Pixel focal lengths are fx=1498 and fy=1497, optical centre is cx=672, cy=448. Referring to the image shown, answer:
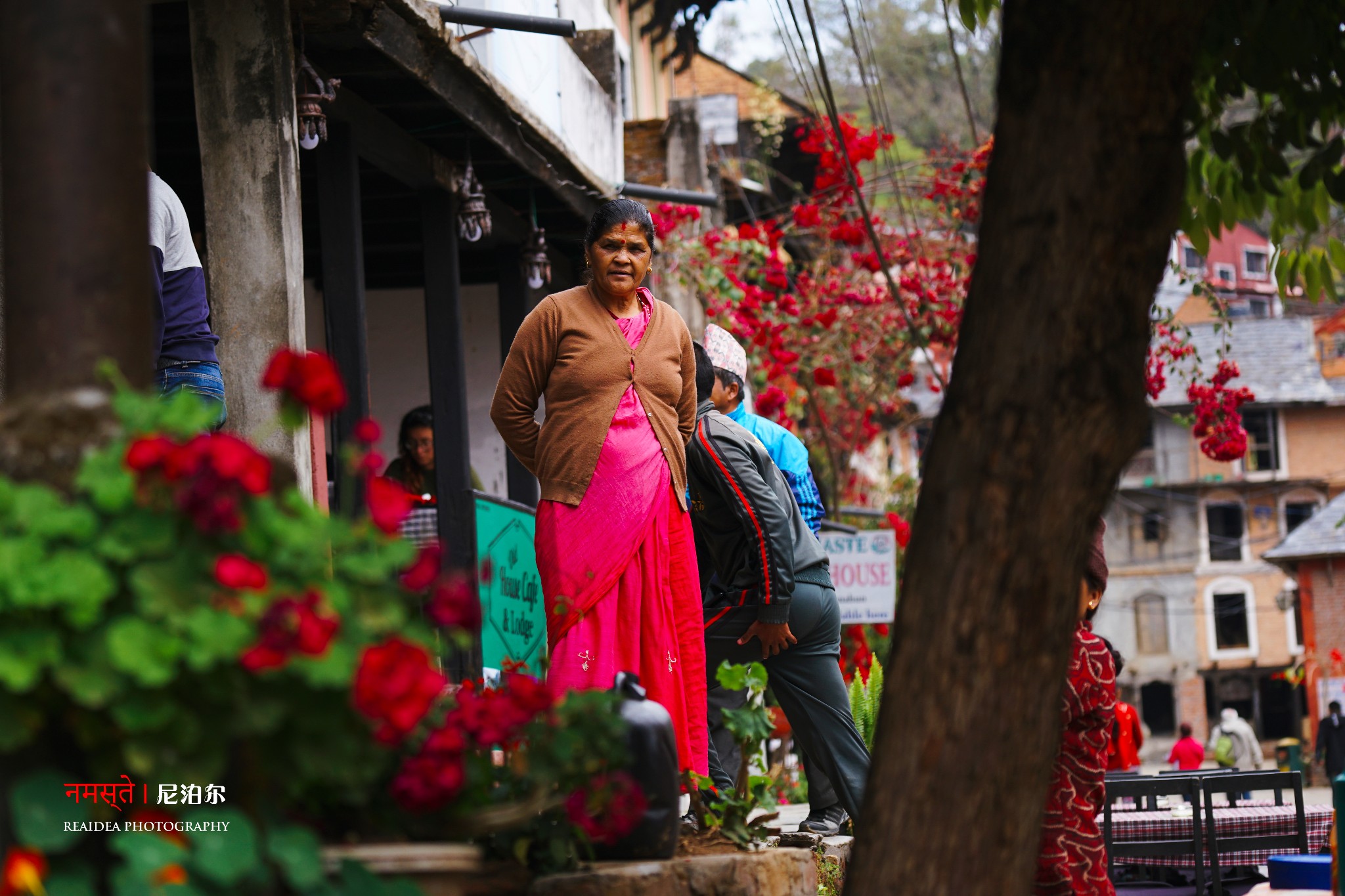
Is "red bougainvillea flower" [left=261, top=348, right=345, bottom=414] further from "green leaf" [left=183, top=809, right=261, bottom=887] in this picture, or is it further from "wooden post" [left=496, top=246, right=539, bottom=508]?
"wooden post" [left=496, top=246, right=539, bottom=508]

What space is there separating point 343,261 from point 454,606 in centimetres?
531

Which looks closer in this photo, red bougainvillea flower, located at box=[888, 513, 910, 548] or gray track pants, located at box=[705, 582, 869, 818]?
gray track pants, located at box=[705, 582, 869, 818]

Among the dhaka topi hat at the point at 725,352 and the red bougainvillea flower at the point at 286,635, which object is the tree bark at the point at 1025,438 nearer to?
the red bougainvillea flower at the point at 286,635

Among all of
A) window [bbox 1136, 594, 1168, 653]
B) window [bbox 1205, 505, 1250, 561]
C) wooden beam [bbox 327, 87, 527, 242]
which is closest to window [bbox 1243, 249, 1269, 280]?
window [bbox 1205, 505, 1250, 561]

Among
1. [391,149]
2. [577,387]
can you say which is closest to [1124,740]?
[391,149]

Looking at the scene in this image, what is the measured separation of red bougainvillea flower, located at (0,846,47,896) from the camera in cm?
183

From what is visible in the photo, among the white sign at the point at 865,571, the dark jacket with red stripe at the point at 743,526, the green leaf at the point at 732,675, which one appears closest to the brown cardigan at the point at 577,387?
the dark jacket with red stripe at the point at 743,526

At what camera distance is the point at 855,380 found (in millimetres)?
16906

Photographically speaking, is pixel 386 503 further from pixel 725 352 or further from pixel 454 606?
pixel 725 352

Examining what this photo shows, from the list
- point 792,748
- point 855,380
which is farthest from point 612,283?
point 855,380

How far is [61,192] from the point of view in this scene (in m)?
2.16

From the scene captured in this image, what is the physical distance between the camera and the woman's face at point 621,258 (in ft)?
15.4

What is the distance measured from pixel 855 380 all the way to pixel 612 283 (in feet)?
40.6

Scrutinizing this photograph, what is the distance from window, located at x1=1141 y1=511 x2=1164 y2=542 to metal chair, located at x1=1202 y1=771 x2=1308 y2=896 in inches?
1741
